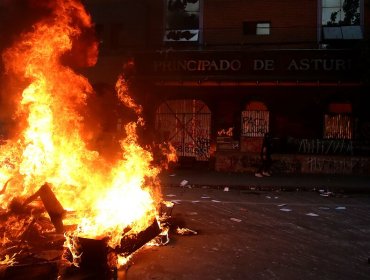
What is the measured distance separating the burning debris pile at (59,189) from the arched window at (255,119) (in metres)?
9.10

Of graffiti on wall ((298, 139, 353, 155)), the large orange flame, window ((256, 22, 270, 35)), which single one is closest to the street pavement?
the large orange flame

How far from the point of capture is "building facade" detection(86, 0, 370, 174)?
1650 cm

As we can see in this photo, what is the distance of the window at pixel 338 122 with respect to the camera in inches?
685

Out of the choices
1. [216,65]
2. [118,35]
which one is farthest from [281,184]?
[118,35]

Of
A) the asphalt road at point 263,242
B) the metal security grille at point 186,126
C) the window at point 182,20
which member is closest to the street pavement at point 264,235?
the asphalt road at point 263,242

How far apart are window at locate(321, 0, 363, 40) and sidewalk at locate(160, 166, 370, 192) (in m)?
6.49

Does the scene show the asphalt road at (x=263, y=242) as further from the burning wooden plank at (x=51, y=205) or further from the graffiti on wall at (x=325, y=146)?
the graffiti on wall at (x=325, y=146)

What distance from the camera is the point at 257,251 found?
22.2 feet

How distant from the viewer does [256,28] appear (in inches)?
746

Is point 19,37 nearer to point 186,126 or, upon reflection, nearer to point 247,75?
point 247,75

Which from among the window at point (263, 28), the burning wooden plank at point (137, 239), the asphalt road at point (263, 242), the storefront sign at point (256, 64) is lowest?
the asphalt road at point (263, 242)

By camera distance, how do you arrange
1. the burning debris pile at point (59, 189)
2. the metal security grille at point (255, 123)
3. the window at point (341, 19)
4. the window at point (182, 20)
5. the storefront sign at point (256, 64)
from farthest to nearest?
the window at point (182, 20) < the metal security grille at point (255, 123) < the window at point (341, 19) < the storefront sign at point (256, 64) < the burning debris pile at point (59, 189)

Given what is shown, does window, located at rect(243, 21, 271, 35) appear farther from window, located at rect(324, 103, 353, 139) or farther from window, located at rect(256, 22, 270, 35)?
window, located at rect(324, 103, 353, 139)

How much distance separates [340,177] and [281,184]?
319 centimetres
